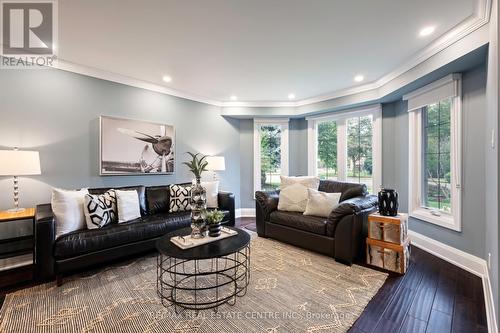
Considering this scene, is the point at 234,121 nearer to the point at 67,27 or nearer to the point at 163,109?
the point at 163,109

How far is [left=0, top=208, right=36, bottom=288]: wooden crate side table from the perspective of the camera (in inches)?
91.7

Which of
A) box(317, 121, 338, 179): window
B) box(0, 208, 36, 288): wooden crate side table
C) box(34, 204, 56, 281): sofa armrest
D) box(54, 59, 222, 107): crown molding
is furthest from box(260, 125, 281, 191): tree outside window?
box(0, 208, 36, 288): wooden crate side table

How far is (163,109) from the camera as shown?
13.5 ft

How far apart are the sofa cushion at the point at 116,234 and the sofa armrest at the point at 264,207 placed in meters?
1.19

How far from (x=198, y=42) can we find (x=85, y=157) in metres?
2.28

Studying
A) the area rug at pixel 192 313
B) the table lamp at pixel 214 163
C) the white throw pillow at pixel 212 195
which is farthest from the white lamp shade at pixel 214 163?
the area rug at pixel 192 313

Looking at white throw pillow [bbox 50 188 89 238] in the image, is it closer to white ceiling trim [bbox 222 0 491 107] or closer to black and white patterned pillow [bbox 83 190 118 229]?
black and white patterned pillow [bbox 83 190 118 229]

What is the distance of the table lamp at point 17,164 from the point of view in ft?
7.82

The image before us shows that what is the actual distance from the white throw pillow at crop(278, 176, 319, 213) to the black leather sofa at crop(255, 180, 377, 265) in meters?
0.11

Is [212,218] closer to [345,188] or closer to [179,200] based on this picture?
[179,200]

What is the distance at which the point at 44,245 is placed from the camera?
2229mm

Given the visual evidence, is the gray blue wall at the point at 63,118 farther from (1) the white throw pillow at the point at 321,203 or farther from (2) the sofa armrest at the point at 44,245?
(1) the white throw pillow at the point at 321,203

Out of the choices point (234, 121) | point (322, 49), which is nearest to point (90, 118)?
point (234, 121)

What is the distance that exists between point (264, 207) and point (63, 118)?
3126 millimetres
